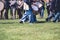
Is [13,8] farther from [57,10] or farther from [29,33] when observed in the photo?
[29,33]

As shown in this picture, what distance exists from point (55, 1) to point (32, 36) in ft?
17.3

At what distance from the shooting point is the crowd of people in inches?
581

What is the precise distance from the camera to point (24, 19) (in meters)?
14.8

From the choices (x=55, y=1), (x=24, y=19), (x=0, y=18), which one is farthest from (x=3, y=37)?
(x=0, y=18)

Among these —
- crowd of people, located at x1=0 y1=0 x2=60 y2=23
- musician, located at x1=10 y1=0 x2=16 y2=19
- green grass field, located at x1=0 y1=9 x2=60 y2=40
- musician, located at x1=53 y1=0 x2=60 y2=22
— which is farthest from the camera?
musician, located at x1=10 y1=0 x2=16 y2=19

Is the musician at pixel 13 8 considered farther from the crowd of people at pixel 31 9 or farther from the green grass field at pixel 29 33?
the green grass field at pixel 29 33

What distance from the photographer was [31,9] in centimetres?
1474

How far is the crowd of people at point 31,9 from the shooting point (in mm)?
14749

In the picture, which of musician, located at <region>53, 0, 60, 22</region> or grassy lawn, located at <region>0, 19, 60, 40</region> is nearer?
grassy lawn, located at <region>0, 19, 60, 40</region>

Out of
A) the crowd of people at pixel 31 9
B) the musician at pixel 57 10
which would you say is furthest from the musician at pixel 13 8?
the musician at pixel 57 10

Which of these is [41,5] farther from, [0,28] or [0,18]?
[0,28]

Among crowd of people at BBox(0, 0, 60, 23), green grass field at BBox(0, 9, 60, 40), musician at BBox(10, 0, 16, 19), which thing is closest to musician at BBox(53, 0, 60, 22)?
crowd of people at BBox(0, 0, 60, 23)

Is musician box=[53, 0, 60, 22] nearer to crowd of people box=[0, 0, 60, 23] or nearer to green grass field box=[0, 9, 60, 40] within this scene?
crowd of people box=[0, 0, 60, 23]

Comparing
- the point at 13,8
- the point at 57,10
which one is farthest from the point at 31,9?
the point at 13,8
